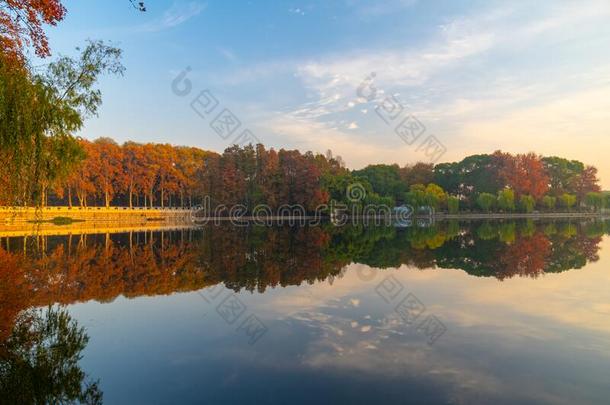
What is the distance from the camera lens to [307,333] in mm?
7527

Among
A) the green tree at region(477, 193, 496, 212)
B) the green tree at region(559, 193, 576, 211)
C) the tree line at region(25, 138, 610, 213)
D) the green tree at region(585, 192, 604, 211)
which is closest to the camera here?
the tree line at region(25, 138, 610, 213)

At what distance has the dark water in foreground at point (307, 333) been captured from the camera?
5223 mm

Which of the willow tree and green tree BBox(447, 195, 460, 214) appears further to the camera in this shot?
green tree BBox(447, 195, 460, 214)

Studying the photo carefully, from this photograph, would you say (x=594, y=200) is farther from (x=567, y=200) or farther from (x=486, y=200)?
(x=486, y=200)

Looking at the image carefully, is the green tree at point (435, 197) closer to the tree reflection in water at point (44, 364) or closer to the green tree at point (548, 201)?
the green tree at point (548, 201)

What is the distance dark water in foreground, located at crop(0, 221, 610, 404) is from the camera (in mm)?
5223

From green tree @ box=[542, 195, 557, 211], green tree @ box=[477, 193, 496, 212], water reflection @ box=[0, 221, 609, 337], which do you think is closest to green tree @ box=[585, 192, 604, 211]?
green tree @ box=[542, 195, 557, 211]

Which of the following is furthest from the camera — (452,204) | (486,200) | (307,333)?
Result: (486,200)

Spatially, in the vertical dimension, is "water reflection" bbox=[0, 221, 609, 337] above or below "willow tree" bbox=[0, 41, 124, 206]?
below

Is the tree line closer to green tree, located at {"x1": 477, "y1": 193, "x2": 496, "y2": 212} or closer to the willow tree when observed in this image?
green tree, located at {"x1": 477, "y1": 193, "x2": 496, "y2": 212}

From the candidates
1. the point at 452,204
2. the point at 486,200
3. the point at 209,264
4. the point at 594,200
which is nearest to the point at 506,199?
the point at 486,200

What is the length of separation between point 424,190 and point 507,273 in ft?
179

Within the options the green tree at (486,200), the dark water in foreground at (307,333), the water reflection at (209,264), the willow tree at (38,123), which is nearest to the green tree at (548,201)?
the green tree at (486,200)

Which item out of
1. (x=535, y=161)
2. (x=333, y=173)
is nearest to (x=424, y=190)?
(x=333, y=173)
